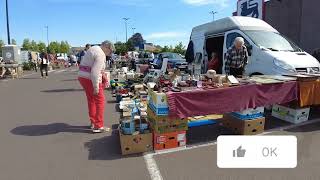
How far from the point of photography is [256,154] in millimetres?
4672

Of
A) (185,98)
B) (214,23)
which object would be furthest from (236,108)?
(214,23)

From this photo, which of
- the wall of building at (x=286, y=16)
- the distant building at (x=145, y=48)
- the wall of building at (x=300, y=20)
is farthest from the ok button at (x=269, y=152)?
the distant building at (x=145, y=48)

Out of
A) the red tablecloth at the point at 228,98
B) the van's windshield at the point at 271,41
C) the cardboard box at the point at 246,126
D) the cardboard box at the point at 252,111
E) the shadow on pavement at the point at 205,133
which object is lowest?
the shadow on pavement at the point at 205,133

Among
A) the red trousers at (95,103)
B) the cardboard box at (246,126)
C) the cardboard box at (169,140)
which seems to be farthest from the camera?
the red trousers at (95,103)

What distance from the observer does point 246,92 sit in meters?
6.01

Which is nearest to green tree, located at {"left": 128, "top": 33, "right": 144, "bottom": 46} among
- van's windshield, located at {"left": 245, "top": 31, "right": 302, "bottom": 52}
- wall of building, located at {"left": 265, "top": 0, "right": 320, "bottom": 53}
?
wall of building, located at {"left": 265, "top": 0, "right": 320, "bottom": 53}

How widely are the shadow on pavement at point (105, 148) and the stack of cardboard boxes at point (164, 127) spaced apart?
0.72 meters

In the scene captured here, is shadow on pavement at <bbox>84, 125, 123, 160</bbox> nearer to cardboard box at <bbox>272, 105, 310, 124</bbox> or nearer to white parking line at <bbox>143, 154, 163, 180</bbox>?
white parking line at <bbox>143, 154, 163, 180</bbox>

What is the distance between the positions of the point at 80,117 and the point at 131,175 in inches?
161

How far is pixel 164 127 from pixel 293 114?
3.10 m

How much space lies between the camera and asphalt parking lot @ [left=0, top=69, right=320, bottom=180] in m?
4.46

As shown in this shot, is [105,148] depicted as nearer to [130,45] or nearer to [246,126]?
[246,126]

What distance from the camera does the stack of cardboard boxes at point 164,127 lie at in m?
5.34

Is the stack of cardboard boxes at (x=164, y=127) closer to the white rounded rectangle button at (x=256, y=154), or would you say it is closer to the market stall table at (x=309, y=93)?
the white rounded rectangle button at (x=256, y=154)
